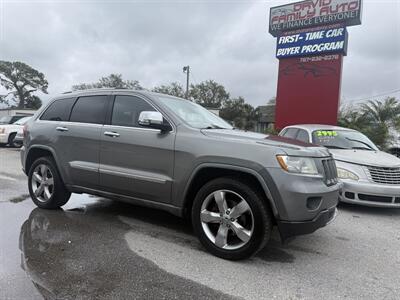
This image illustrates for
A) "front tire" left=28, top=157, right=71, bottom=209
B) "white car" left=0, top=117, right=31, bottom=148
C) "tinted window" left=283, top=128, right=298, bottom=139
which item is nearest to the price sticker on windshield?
"tinted window" left=283, top=128, right=298, bottom=139

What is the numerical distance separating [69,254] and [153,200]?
108 centimetres

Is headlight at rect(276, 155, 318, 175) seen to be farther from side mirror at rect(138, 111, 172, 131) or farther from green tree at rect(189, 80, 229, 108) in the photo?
green tree at rect(189, 80, 229, 108)

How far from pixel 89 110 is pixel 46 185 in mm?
1394

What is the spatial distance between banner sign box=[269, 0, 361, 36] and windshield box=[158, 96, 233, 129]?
1137 centimetres

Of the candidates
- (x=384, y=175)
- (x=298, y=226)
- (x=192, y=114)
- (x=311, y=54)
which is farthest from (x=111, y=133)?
(x=311, y=54)

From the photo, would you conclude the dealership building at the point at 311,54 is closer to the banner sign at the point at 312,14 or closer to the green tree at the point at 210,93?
the banner sign at the point at 312,14

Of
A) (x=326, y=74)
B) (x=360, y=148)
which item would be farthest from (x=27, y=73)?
(x=360, y=148)

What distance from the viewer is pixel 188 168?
3766 millimetres

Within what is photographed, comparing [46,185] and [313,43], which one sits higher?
[313,43]

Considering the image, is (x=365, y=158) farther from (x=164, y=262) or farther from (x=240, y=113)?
(x=240, y=113)

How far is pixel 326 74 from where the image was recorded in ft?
47.0

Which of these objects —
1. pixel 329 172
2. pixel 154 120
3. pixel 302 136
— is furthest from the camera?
pixel 302 136

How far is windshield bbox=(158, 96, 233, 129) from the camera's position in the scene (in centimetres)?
423

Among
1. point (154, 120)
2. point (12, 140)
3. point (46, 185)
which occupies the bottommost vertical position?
point (12, 140)
